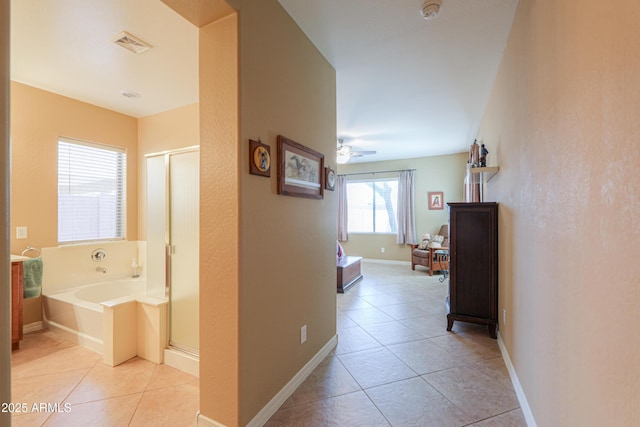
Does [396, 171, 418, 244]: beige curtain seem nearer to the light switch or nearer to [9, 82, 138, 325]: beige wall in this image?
[9, 82, 138, 325]: beige wall

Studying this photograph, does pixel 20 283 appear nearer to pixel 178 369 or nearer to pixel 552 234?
pixel 178 369

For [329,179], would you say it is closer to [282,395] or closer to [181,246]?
[181,246]

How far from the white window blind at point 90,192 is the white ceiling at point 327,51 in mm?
614

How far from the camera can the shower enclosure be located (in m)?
2.30

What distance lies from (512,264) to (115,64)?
372 cm

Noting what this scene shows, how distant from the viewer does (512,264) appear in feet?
6.97

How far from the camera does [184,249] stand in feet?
7.73

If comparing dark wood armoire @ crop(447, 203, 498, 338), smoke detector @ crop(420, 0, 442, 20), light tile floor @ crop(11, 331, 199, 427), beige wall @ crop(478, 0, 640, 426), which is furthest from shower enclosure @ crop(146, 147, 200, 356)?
dark wood armoire @ crop(447, 203, 498, 338)

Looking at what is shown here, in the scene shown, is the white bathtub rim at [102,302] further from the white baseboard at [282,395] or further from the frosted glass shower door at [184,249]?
the white baseboard at [282,395]

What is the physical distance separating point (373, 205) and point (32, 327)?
254 inches

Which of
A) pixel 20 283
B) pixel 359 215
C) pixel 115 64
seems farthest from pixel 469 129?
pixel 20 283

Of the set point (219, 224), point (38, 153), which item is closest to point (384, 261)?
point (219, 224)

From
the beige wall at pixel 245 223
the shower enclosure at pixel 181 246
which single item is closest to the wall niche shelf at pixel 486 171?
the beige wall at pixel 245 223

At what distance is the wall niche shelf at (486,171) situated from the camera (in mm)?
2775
